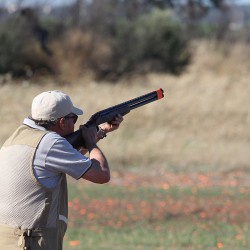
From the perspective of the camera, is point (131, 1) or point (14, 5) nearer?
point (14, 5)

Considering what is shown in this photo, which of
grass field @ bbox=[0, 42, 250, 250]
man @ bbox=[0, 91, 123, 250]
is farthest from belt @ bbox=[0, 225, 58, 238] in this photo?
grass field @ bbox=[0, 42, 250, 250]

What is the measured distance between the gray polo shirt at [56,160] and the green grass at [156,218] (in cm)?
470

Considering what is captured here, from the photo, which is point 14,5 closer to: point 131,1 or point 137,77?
point 137,77

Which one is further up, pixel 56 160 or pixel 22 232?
pixel 56 160

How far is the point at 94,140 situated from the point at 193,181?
38.4 feet

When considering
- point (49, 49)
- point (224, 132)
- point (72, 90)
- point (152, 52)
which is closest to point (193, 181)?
point (224, 132)

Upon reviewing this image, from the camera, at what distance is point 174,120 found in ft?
72.7

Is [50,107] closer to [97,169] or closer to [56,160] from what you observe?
[56,160]

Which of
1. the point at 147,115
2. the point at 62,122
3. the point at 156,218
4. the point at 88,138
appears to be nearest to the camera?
the point at 62,122

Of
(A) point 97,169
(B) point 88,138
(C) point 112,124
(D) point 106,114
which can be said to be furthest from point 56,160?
(C) point 112,124

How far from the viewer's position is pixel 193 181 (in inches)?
667

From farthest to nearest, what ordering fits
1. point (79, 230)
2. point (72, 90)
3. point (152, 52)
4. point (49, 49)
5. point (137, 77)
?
point (152, 52)
point (49, 49)
point (137, 77)
point (72, 90)
point (79, 230)

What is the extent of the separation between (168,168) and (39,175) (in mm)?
13504

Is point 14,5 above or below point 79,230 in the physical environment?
above
